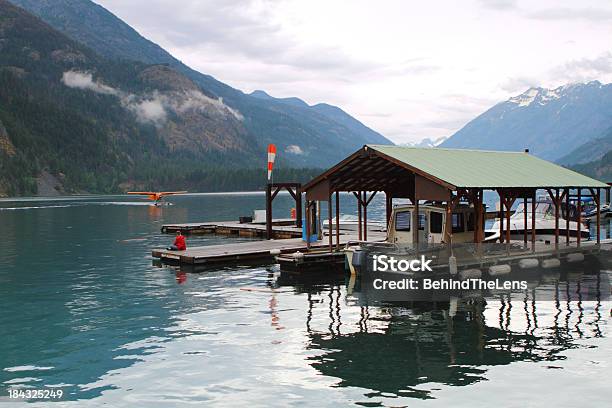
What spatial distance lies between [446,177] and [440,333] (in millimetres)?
9250

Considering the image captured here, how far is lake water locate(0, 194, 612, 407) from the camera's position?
56.5 ft

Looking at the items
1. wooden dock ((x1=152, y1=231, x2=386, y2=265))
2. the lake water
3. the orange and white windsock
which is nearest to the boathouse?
wooden dock ((x1=152, y1=231, x2=386, y2=265))

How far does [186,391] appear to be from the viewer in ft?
57.0

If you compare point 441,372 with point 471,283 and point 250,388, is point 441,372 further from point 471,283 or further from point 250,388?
point 471,283

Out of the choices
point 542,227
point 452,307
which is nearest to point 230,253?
point 452,307

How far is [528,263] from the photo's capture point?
34.5 m

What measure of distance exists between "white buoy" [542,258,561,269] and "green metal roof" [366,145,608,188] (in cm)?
412

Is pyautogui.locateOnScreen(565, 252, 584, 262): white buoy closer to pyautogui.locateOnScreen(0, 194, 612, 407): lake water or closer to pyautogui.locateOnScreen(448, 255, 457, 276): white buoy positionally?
pyautogui.locateOnScreen(0, 194, 612, 407): lake water

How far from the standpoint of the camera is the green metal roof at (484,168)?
31.5m

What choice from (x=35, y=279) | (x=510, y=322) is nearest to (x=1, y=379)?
(x=510, y=322)

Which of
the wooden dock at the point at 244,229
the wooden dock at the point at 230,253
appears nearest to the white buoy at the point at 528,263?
the wooden dock at the point at 230,253

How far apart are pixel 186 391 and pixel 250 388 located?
1665 millimetres

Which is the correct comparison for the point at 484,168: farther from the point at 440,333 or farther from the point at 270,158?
the point at 270,158

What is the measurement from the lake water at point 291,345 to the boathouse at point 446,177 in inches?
194
